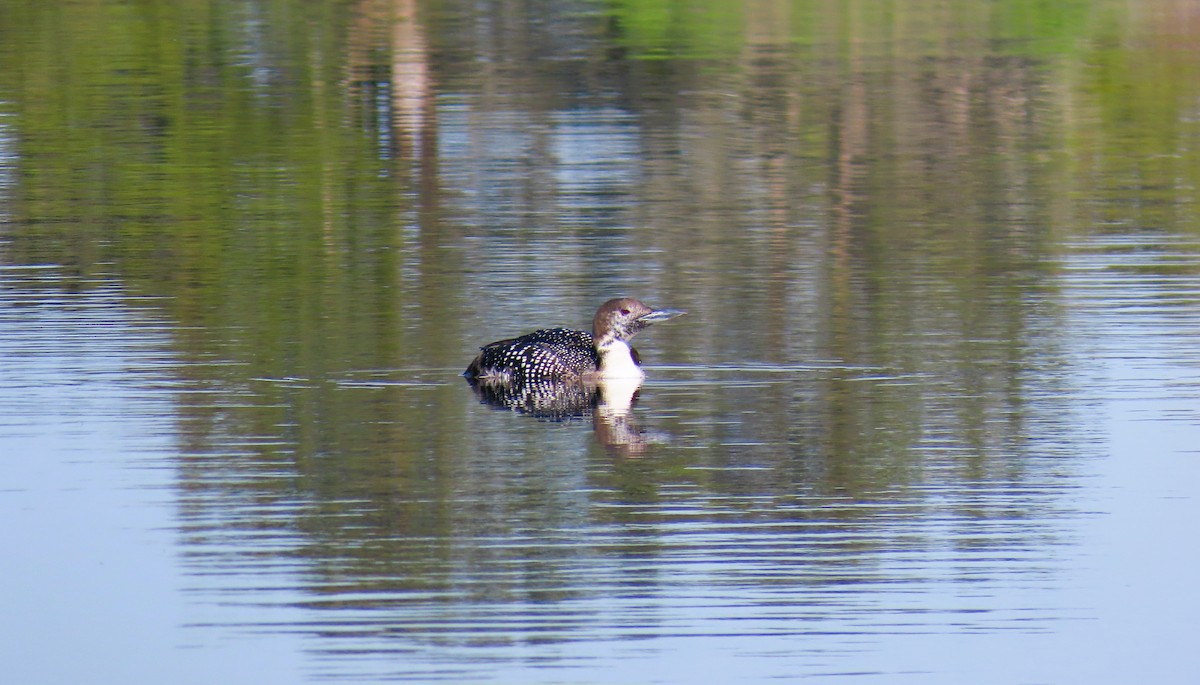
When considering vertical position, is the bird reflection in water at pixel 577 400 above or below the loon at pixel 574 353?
below

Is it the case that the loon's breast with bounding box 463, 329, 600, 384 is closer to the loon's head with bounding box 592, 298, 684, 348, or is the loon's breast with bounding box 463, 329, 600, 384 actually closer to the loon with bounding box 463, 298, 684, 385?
the loon with bounding box 463, 298, 684, 385

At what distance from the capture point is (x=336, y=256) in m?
15.0

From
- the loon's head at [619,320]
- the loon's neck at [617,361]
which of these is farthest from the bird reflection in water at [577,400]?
the loon's head at [619,320]

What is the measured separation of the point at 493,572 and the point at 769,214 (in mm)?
9080

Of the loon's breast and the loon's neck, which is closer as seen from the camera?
the loon's breast

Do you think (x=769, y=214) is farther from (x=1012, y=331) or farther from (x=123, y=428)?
(x=123, y=428)

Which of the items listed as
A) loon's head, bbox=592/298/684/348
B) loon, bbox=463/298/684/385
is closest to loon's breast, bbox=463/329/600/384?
loon, bbox=463/298/684/385

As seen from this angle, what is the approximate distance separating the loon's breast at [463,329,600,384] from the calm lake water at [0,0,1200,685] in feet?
0.71

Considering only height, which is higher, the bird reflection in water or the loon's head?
the loon's head

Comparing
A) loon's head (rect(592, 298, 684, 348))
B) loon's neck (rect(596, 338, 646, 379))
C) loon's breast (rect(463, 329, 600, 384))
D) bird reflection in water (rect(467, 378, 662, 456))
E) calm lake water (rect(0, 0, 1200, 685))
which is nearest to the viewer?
calm lake water (rect(0, 0, 1200, 685))

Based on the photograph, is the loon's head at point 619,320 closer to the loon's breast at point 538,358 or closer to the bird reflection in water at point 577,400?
the loon's breast at point 538,358

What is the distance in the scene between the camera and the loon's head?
11625 mm

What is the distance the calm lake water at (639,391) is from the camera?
762 centimetres

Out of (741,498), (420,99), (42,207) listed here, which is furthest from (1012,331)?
(420,99)
